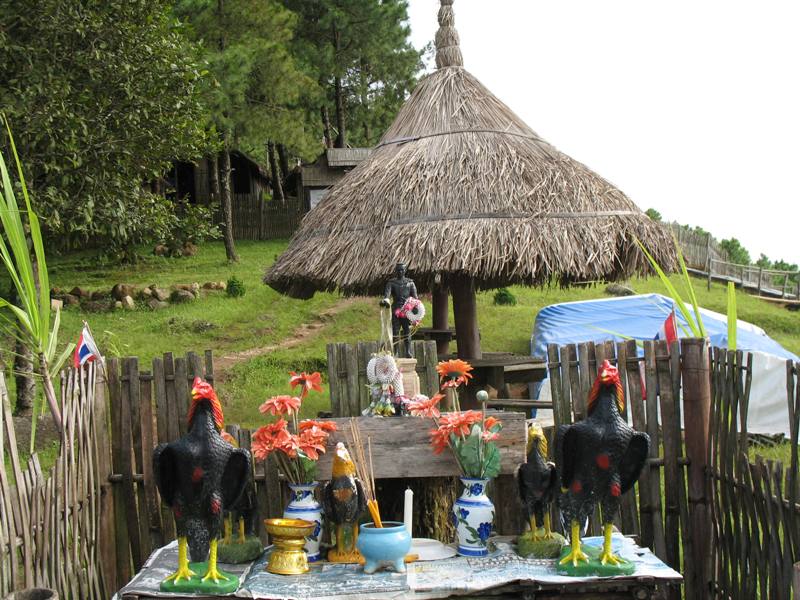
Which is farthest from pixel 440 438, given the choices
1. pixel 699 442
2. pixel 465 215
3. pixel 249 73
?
pixel 249 73

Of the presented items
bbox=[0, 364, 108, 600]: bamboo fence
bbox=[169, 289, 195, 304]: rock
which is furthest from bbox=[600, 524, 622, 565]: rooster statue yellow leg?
bbox=[169, 289, 195, 304]: rock

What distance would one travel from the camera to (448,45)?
854 cm

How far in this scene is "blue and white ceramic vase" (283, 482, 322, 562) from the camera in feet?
12.1

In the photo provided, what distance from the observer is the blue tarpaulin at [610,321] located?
1009 cm

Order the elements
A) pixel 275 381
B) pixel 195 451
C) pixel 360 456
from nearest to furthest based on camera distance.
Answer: pixel 195 451, pixel 360 456, pixel 275 381

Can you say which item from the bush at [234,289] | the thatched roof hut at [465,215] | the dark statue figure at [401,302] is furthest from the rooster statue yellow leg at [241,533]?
the bush at [234,289]

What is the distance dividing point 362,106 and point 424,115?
16715mm

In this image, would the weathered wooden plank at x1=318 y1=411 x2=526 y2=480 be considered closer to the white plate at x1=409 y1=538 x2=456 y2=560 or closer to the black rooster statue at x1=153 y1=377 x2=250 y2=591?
the white plate at x1=409 y1=538 x2=456 y2=560

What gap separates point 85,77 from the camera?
866 cm

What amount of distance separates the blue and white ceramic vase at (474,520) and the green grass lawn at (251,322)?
556 centimetres

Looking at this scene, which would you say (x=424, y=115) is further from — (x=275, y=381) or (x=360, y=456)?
(x=360, y=456)

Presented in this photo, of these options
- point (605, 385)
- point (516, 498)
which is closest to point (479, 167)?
point (516, 498)

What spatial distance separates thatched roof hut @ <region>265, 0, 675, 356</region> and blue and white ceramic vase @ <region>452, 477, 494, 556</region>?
3430mm

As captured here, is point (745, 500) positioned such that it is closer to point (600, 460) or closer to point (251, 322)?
point (600, 460)
